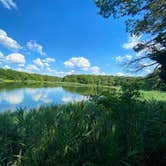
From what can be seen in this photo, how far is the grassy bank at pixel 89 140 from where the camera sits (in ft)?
9.21

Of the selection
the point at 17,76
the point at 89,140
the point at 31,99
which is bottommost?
the point at 31,99

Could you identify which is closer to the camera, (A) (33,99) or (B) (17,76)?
(A) (33,99)

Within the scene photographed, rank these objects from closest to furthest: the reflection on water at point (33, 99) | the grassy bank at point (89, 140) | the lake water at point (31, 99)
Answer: the grassy bank at point (89, 140), the reflection on water at point (33, 99), the lake water at point (31, 99)

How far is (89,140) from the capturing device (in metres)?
3.09

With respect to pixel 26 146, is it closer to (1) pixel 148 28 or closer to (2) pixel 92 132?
(2) pixel 92 132

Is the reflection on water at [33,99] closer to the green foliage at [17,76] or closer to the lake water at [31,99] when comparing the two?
the lake water at [31,99]

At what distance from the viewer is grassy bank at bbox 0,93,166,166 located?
281 cm

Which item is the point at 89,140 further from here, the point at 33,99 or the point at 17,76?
the point at 17,76

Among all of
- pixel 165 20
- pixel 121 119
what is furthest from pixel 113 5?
pixel 121 119

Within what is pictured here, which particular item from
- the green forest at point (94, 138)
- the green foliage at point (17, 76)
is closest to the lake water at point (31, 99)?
the green forest at point (94, 138)

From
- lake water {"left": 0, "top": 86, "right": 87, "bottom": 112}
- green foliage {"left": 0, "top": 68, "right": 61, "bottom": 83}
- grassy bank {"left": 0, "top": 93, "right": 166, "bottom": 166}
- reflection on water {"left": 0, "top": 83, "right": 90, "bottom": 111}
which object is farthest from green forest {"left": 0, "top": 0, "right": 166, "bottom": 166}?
green foliage {"left": 0, "top": 68, "right": 61, "bottom": 83}

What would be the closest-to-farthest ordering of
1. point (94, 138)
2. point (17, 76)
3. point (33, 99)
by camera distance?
point (94, 138) < point (33, 99) < point (17, 76)

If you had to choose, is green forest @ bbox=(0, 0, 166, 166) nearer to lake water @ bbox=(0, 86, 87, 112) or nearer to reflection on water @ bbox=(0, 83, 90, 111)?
reflection on water @ bbox=(0, 83, 90, 111)

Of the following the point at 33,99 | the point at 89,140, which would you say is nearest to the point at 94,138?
the point at 89,140
